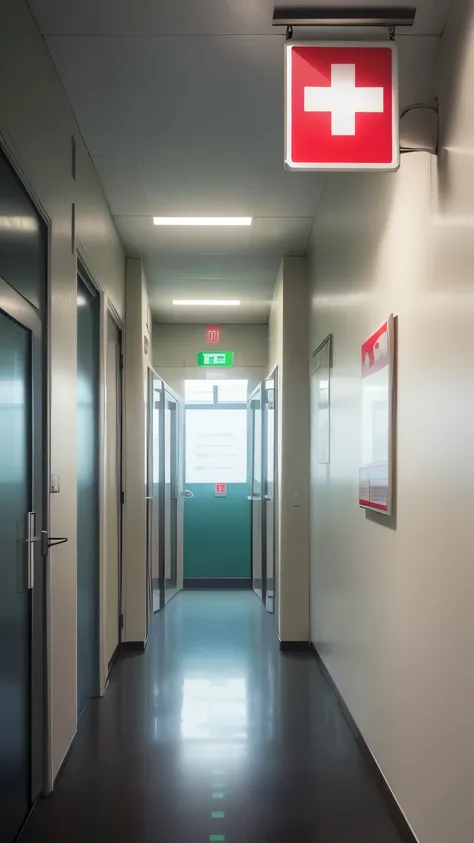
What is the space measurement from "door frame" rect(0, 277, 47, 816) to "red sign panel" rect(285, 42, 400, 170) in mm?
1170

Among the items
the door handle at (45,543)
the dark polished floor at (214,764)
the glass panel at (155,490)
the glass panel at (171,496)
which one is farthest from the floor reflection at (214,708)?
the glass panel at (171,496)

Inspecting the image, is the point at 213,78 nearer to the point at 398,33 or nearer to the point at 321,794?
the point at 398,33

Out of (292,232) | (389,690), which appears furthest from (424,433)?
(292,232)

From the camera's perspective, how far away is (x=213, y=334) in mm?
8766

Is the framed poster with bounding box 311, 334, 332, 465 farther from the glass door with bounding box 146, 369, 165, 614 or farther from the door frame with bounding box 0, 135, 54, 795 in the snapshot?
the door frame with bounding box 0, 135, 54, 795

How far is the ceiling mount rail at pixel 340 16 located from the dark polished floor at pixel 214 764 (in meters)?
3.03

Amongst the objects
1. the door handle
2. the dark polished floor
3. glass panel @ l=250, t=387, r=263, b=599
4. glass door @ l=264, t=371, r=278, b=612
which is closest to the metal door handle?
the door handle

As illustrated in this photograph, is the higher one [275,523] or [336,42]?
[336,42]

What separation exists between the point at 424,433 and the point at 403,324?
0.52 meters

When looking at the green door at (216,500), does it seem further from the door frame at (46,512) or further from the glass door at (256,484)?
the door frame at (46,512)

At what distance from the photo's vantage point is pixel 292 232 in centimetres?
541

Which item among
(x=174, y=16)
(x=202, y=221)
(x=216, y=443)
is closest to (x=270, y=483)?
(x=216, y=443)

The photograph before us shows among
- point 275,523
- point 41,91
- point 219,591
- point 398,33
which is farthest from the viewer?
point 219,591

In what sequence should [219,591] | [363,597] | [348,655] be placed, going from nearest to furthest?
[363,597] < [348,655] < [219,591]
